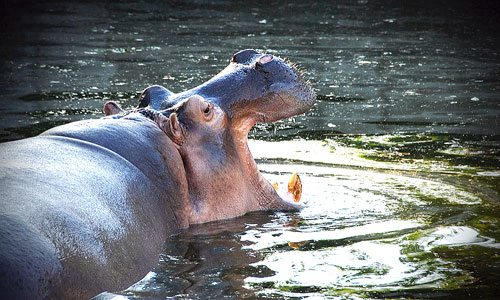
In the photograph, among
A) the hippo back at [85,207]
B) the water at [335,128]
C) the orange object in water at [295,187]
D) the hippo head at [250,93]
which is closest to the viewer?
the hippo back at [85,207]

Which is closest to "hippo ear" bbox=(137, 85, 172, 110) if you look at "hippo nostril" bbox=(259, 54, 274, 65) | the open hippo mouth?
the open hippo mouth

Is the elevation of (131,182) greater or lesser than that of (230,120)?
lesser

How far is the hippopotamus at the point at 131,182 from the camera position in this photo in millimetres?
2832

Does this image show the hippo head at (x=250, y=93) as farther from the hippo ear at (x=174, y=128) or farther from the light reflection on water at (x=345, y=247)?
the light reflection on water at (x=345, y=247)

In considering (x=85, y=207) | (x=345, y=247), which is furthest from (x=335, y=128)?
(x=85, y=207)

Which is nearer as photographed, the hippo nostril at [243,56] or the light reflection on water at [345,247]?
the light reflection on water at [345,247]

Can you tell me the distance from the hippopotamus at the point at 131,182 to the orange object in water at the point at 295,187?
156 millimetres

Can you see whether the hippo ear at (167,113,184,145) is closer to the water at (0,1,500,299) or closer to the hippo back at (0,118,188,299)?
the hippo back at (0,118,188,299)

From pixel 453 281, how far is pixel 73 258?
165 centimetres

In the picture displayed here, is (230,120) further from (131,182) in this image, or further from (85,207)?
(85,207)

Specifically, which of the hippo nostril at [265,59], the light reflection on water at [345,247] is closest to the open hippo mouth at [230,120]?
the hippo nostril at [265,59]

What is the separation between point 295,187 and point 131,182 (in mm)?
1611

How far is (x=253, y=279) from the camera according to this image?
3.64 meters

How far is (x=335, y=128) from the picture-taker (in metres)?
7.69
